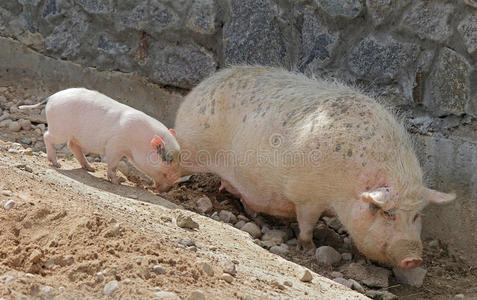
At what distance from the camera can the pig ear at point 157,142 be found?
513cm

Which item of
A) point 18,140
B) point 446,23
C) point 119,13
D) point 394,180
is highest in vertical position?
point 446,23

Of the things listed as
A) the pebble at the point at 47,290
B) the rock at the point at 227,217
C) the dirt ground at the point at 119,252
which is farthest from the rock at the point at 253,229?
the pebble at the point at 47,290

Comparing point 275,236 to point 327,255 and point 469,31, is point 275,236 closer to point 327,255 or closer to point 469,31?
point 327,255

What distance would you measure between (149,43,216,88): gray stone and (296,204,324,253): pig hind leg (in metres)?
1.99

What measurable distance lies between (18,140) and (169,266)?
3451 mm

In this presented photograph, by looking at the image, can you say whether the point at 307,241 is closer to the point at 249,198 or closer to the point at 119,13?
the point at 249,198

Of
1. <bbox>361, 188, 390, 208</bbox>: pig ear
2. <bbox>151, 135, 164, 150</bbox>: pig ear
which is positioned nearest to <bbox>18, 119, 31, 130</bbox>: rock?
<bbox>151, 135, 164, 150</bbox>: pig ear

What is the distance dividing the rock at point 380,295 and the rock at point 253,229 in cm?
109

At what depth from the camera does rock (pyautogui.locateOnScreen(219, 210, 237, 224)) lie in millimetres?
5164

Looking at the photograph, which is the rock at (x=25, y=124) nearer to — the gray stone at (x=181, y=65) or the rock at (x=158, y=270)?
the gray stone at (x=181, y=65)

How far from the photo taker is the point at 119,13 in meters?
6.47

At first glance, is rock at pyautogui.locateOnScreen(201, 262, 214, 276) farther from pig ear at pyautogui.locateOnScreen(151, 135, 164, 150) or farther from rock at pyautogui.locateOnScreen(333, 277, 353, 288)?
pig ear at pyautogui.locateOnScreen(151, 135, 164, 150)

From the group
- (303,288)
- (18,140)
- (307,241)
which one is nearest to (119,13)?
(18,140)

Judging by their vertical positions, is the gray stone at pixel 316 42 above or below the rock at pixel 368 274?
above
